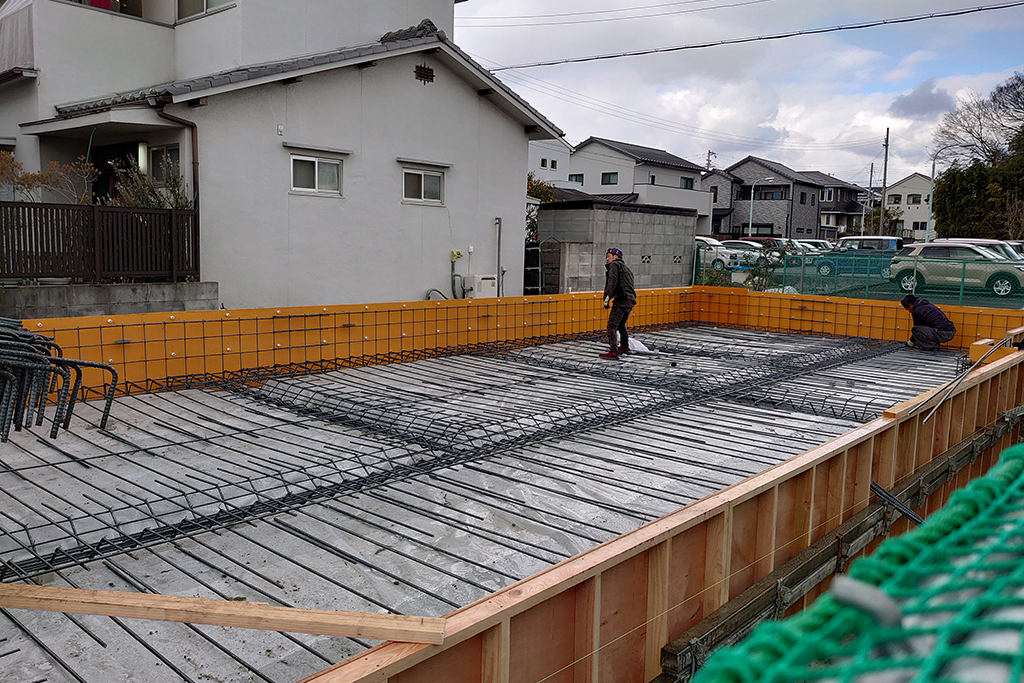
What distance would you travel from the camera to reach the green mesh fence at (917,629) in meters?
0.92

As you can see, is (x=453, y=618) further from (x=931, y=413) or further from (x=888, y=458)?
(x=931, y=413)

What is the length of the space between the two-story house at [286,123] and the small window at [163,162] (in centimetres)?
3

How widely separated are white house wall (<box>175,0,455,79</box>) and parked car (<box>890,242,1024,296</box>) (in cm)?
1031

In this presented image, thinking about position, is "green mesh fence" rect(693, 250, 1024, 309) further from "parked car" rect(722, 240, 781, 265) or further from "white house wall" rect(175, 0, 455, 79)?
"white house wall" rect(175, 0, 455, 79)

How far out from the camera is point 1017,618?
38.3 inches

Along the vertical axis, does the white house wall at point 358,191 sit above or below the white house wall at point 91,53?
below

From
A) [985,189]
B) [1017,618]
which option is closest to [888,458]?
[1017,618]

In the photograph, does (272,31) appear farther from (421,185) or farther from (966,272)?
(966,272)

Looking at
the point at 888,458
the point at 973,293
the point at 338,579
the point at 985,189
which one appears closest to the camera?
the point at 338,579

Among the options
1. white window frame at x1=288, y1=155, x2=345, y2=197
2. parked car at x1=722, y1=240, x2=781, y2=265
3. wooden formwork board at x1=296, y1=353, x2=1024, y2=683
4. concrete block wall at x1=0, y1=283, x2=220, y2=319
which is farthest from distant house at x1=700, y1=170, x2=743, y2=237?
wooden formwork board at x1=296, y1=353, x2=1024, y2=683

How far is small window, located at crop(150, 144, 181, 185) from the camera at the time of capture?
32.8ft

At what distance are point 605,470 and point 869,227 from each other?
172 ft

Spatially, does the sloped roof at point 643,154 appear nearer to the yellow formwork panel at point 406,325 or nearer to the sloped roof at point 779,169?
the sloped roof at point 779,169

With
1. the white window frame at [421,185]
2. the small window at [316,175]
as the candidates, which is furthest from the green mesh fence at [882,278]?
the small window at [316,175]
